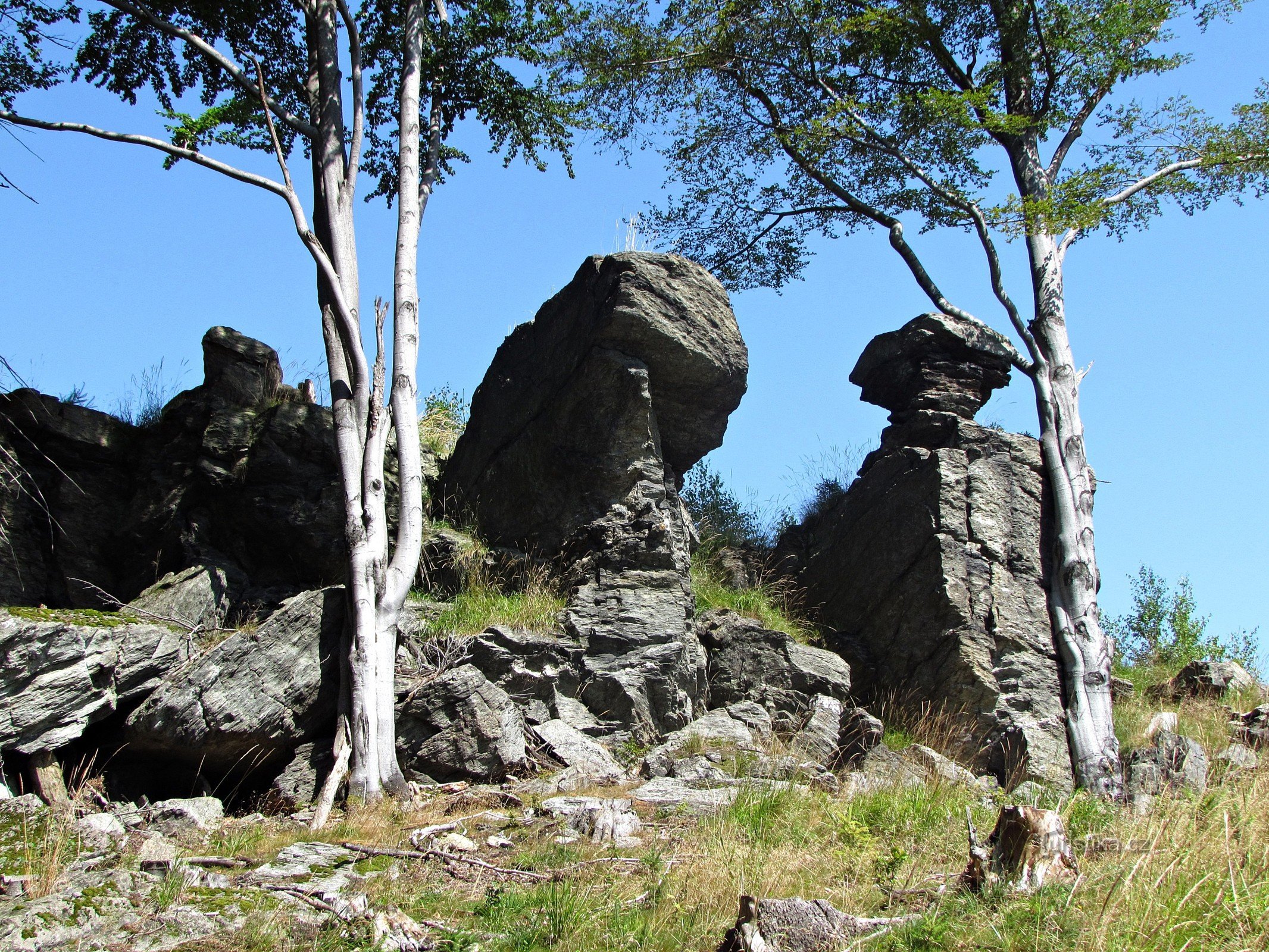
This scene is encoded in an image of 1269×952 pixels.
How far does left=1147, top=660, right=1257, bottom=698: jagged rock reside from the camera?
13102 mm

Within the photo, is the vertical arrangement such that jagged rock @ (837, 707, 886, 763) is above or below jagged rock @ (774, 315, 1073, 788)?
below

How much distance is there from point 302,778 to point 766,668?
5122 mm

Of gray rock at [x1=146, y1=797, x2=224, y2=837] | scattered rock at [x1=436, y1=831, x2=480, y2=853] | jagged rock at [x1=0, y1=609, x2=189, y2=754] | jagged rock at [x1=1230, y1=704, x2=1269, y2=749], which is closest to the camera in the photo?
A: scattered rock at [x1=436, y1=831, x2=480, y2=853]

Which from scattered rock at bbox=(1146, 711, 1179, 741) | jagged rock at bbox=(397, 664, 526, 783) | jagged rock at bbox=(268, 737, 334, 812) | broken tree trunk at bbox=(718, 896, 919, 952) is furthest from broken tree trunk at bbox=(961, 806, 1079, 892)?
scattered rock at bbox=(1146, 711, 1179, 741)

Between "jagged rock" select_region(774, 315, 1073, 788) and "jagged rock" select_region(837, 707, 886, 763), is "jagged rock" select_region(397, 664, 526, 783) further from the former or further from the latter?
"jagged rock" select_region(774, 315, 1073, 788)

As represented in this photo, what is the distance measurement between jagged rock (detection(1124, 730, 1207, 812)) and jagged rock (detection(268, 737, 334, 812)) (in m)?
7.13

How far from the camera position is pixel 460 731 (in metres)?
8.51

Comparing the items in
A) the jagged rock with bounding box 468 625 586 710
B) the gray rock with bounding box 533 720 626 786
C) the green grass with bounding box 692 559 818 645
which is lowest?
the gray rock with bounding box 533 720 626 786

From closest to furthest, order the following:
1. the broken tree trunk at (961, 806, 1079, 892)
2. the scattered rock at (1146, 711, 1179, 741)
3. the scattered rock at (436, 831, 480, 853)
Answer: the broken tree trunk at (961, 806, 1079, 892) → the scattered rock at (436, 831, 480, 853) → the scattered rock at (1146, 711, 1179, 741)

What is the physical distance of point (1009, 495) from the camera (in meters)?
12.3

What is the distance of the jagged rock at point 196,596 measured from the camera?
9.26m

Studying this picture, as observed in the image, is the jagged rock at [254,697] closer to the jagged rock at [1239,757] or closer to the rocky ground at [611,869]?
the rocky ground at [611,869]

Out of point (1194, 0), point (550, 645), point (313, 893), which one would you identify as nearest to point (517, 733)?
point (550, 645)

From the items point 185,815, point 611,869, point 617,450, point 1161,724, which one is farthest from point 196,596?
point 1161,724
